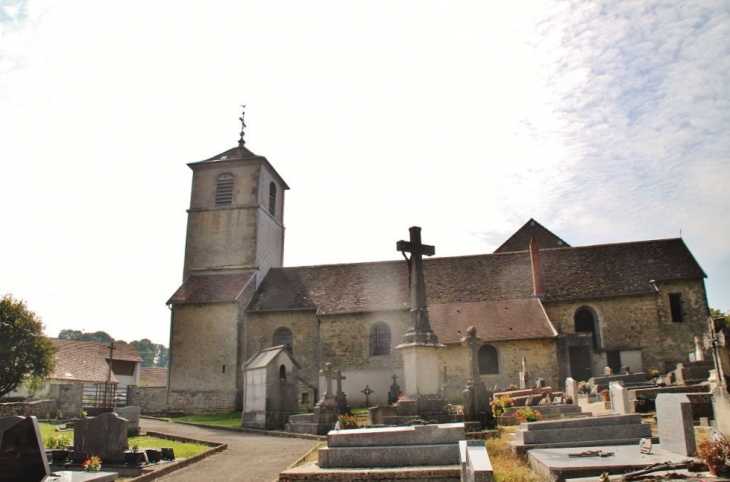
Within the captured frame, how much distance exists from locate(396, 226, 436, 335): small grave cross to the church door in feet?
40.4

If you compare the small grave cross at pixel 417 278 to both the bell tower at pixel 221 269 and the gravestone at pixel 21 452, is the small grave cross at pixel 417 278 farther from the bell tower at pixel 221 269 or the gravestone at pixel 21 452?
the bell tower at pixel 221 269

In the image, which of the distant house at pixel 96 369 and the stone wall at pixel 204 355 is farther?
the distant house at pixel 96 369

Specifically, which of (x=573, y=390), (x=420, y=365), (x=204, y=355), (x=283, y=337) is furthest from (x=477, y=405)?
(x=204, y=355)

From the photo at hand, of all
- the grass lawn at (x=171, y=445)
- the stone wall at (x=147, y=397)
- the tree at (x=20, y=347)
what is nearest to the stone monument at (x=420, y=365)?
the grass lawn at (x=171, y=445)

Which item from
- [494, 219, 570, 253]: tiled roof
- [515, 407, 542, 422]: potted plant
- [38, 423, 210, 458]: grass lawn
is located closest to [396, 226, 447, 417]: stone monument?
[515, 407, 542, 422]: potted plant

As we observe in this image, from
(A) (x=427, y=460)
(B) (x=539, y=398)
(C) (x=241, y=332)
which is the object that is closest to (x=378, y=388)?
(C) (x=241, y=332)

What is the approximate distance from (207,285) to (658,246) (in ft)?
78.4

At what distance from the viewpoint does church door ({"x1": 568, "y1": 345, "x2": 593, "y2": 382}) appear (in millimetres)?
Result: 23719

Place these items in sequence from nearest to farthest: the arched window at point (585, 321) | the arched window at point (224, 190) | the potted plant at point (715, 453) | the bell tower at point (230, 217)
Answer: the potted plant at point (715, 453)
the arched window at point (585, 321)
the bell tower at point (230, 217)
the arched window at point (224, 190)

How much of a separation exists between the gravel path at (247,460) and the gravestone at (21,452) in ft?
11.4

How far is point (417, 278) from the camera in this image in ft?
47.9

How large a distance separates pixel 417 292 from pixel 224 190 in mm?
19708

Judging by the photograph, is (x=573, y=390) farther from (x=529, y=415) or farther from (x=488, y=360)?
(x=488, y=360)

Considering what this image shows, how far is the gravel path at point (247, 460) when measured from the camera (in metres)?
9.98
